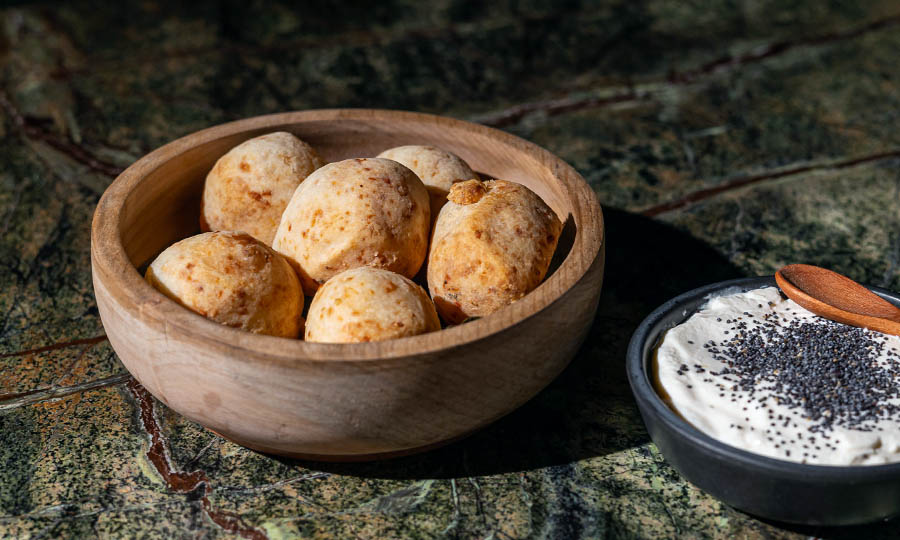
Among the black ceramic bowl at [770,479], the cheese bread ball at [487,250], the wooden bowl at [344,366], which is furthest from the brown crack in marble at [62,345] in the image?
the black ceramic bowl at [770,479]

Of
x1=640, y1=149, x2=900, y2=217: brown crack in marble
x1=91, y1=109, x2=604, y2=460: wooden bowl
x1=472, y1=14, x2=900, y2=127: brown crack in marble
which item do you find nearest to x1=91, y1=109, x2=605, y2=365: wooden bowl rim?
x1=91, y1=109, x2=604, y2=460: wooden bowl

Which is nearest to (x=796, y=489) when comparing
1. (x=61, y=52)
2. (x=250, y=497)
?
(x=250, y=497)

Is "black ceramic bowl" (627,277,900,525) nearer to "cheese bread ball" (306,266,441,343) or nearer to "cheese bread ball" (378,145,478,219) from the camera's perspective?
"cheese bread ball" (306,266,441,343)

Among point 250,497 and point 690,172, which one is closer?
point 250,497

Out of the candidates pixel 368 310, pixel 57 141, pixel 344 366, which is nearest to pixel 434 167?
pixel 368 310

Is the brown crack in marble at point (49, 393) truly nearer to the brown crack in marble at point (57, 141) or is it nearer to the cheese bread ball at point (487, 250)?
the cheese bread ball at point (487, 250)

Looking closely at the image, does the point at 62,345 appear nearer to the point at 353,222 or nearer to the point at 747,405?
the point at 353,222

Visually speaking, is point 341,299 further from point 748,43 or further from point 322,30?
point 748,43
